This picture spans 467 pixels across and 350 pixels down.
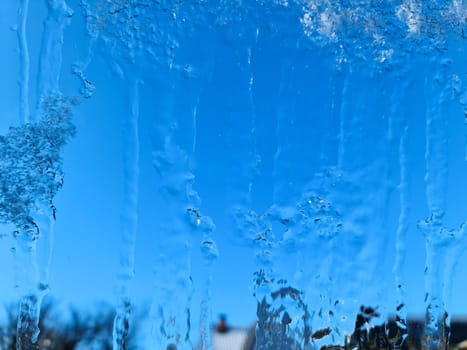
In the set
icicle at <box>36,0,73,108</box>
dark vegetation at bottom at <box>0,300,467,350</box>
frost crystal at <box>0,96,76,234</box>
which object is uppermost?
icicle at <box>36,0,73,108</box>

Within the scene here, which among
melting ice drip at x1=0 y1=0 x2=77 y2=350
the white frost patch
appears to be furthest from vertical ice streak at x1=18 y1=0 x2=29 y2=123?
the white frost patch

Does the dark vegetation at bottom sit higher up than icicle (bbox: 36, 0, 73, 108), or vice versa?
icicle (bbox: 36, 0, 73, 108)

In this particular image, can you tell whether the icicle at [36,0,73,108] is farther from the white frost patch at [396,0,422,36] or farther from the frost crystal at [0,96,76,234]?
the white frost patch at [396,0,422,36]

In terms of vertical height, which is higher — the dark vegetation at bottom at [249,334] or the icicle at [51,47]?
the icicle at [51,47]

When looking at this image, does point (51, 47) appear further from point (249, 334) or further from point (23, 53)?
point (249, 334)

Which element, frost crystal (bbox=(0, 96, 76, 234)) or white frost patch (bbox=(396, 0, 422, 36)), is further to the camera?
white frost patch (bbox=(396, 0, 422, 36))

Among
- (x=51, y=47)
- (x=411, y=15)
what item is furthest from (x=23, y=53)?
(x=411, y=15)

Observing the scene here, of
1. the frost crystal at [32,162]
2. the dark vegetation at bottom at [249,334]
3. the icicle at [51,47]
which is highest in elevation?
the icicle at [51,47]

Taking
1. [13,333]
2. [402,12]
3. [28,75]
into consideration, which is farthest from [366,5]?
[13,333]

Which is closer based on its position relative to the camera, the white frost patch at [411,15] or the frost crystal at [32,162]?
the frost crystal at [32,162]

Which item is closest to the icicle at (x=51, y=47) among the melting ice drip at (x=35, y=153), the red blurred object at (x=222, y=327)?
the melting ice drip at (x=35, y=153)

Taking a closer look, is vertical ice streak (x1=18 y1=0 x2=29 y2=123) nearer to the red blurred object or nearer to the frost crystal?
the frost crystal

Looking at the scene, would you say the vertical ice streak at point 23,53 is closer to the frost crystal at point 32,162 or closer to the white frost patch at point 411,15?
the frost crystal at point 32,162

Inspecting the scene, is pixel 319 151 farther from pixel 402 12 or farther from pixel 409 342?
pixel 409 342
